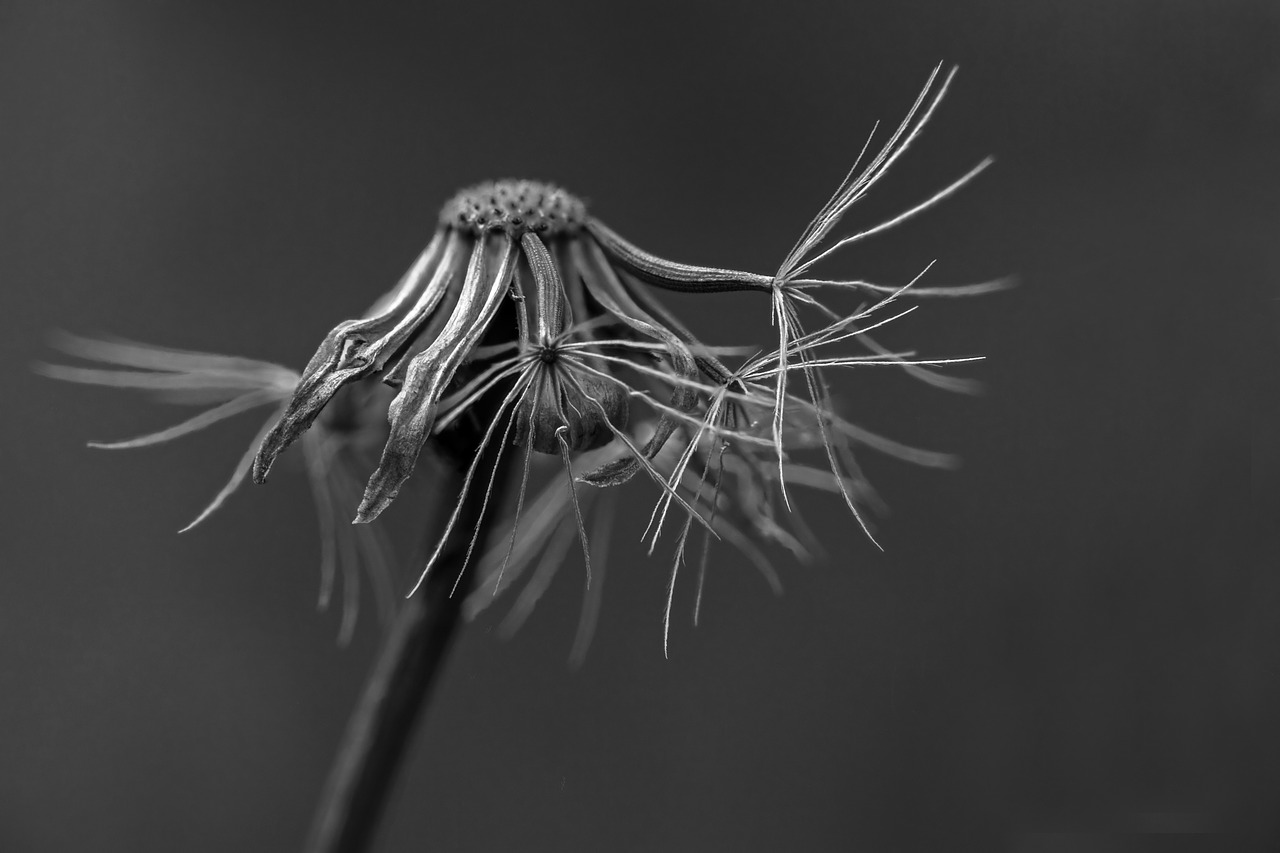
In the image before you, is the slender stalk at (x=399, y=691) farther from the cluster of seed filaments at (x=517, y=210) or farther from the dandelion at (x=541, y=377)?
the cluster of seed filaments at (x=517, y=210)

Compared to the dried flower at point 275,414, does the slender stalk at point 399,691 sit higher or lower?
lower

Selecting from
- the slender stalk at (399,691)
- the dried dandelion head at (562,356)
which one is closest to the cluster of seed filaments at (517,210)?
the dried dandelion head at (562,356)

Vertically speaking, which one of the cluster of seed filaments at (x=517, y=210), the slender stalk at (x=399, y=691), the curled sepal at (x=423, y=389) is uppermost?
the cluster of seed filaments at (x=517, y=210)

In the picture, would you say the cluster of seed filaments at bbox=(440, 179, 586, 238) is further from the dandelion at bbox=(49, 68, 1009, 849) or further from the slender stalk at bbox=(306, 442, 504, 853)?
the slender stalk at bbox=(306, 442, 504, 853)

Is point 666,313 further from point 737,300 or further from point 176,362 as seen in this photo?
point 737,300

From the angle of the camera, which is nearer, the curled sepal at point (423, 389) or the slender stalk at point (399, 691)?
the curled sepal at point (423, 389)

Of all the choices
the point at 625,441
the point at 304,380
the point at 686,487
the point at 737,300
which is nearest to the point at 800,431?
the point at 686,487

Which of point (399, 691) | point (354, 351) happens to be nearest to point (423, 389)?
point (354, 351)
